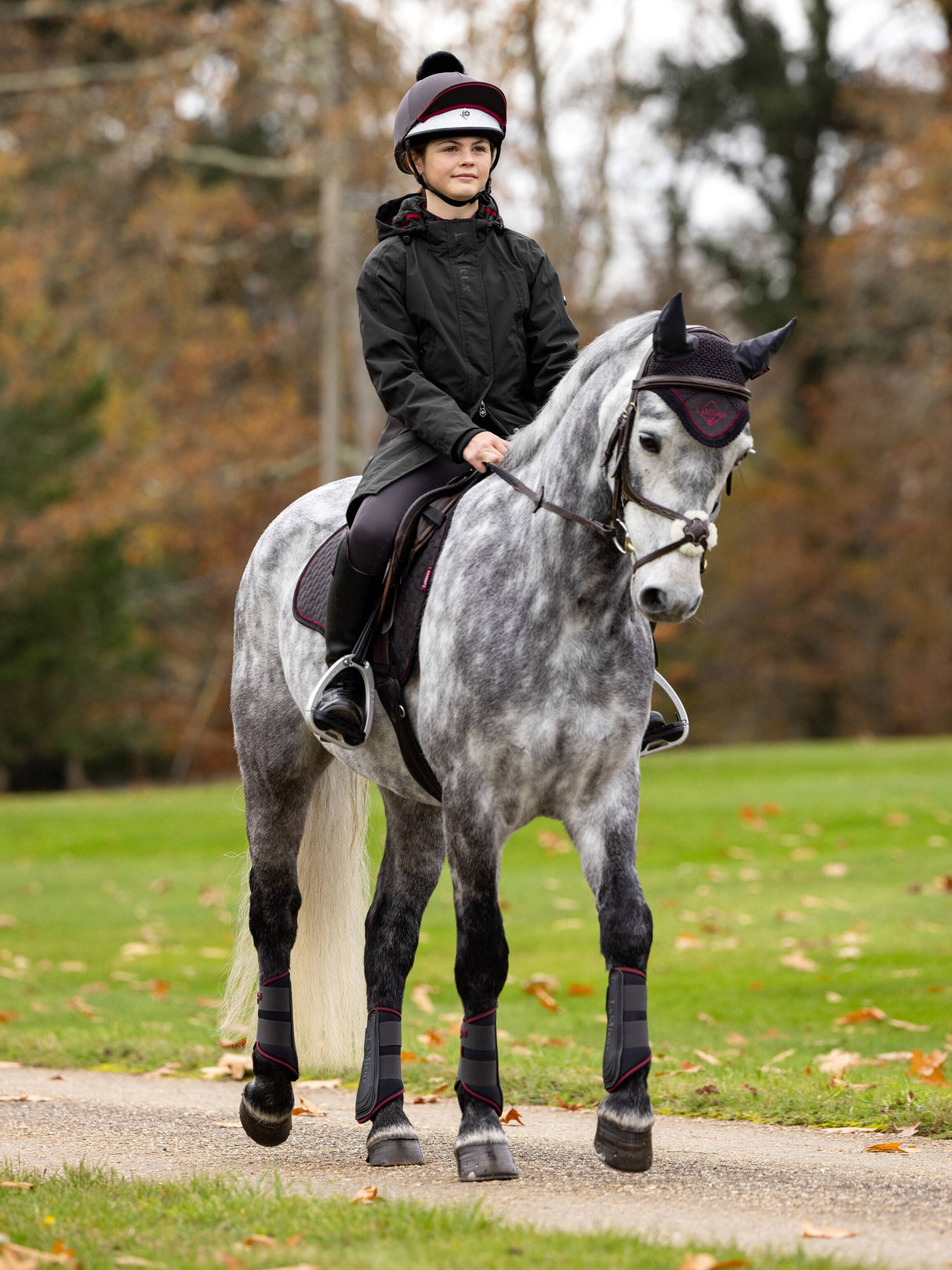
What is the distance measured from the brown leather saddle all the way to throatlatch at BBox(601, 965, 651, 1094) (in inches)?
37.7

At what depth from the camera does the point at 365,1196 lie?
15.0 ft

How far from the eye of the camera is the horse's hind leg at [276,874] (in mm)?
5676

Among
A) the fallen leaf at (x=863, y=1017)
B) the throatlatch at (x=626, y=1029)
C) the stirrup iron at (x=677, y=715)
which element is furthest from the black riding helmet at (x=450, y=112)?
the fallen leaf at (x=863, y=1017)

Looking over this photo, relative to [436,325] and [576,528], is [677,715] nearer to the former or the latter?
[576,528]

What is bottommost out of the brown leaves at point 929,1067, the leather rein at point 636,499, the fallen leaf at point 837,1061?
the fallen leaf at point 837,1061

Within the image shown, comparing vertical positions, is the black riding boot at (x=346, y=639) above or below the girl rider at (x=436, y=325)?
below

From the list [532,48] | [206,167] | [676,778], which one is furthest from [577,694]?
[206,167]

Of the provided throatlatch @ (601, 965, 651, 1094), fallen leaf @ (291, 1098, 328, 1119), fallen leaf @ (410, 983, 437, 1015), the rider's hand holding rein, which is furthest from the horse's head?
fallen leaf @ (410, 983, 437, 1015)

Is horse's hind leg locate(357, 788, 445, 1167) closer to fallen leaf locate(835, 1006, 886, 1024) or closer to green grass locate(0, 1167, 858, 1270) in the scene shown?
green grass locate(0, 1167, 858, 1270)

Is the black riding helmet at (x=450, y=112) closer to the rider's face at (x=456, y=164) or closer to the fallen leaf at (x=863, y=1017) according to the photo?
the rider's face at (x=456, y=164)

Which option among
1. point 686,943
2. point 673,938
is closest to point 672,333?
point 686,943

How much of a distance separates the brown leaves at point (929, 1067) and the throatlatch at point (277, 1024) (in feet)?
8.85

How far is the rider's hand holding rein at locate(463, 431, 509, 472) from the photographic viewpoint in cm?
501

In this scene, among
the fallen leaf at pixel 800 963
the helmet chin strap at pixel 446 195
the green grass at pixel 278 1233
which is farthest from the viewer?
the fallen leaf at pixel 800 963
